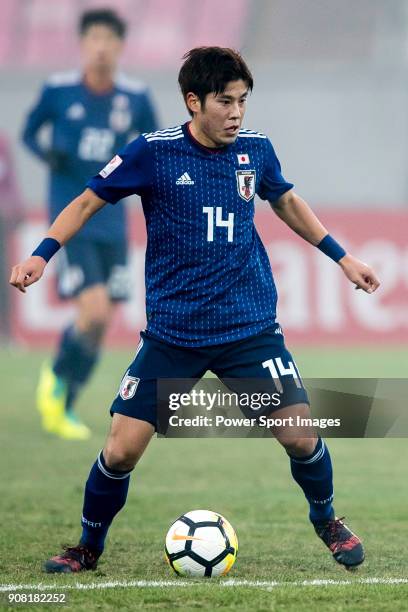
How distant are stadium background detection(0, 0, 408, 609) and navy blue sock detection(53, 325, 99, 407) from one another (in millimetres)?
412

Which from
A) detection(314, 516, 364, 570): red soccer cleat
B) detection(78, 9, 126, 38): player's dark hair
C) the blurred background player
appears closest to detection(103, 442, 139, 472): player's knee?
detection(314, 516, 364, 570): red soccer cleat

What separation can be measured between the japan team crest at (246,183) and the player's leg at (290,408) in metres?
0.51

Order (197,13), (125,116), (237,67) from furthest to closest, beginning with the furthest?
1. (197,13)
2. (125,116)
3. (237,67)

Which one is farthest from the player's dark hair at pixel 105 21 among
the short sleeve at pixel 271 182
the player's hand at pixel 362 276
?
the player's hand at pixel 362 276

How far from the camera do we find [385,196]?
21.8 m

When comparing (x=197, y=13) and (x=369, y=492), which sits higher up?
(x=197, y=13)

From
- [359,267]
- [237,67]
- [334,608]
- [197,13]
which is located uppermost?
[197,13]

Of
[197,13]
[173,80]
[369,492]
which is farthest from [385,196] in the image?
[369,492]

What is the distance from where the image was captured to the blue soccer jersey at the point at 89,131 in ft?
30.2

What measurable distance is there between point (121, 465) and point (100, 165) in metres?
4.65

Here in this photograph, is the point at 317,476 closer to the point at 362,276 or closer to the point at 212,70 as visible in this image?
the point at 362,276

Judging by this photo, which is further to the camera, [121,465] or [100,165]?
[100,165]

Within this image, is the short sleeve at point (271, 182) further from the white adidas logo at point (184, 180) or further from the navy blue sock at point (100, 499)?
the navy blue sock at point (100, 499)

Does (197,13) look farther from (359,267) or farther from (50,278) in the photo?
(359,267)
